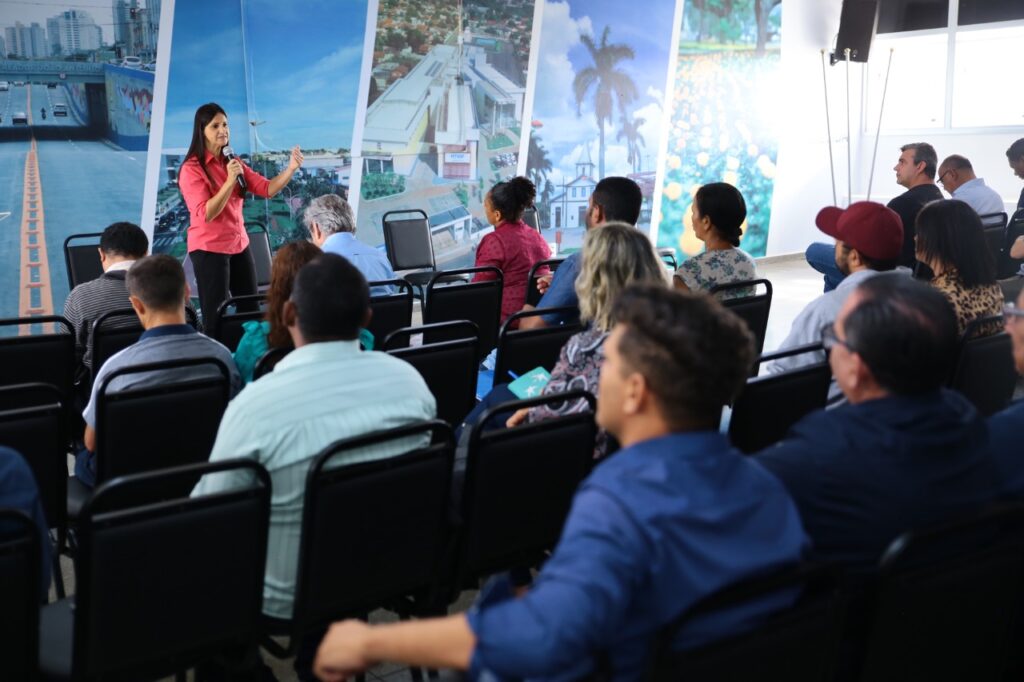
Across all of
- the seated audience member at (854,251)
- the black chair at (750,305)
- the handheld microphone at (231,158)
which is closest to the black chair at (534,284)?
the black chair at (750,305)

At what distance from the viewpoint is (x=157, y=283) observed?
2.93m

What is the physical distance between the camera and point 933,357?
67.6 inches

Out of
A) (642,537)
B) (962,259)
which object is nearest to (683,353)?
(642,537)

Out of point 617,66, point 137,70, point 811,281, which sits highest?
point 617,66

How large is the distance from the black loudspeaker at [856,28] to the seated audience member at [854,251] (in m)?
7.96

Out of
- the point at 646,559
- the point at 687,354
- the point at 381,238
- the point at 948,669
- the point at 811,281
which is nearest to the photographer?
the point at 646,559

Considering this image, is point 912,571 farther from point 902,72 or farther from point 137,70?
point 902,72

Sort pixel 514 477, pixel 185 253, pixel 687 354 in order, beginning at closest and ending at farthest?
pixel 687 354, pixel 514 477, pixel 185 253

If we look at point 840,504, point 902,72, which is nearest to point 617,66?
point 902,72

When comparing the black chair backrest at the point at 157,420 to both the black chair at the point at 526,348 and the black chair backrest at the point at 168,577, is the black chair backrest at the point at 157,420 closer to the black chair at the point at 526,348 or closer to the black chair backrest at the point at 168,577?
the black chair backrest at the point at 168,577

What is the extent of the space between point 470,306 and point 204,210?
1.83 m

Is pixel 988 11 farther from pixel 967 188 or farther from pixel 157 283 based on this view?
pixel 157 283

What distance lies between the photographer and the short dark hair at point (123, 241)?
13.2 feet

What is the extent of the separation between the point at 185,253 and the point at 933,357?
19.1 ft
